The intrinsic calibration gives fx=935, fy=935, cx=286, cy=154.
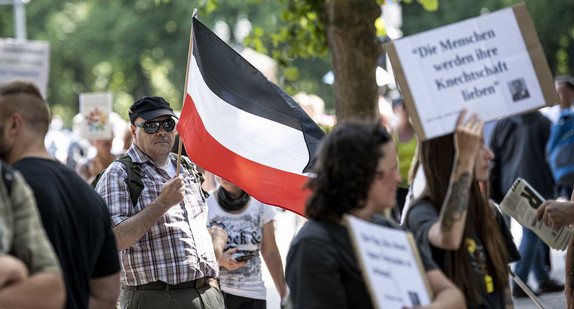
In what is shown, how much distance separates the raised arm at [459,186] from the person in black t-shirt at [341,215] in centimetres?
20

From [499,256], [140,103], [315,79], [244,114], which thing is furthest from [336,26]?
[315,79]

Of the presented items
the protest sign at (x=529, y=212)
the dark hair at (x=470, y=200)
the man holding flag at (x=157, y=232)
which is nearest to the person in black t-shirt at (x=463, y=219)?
the dark hair at (x=470, y=200)

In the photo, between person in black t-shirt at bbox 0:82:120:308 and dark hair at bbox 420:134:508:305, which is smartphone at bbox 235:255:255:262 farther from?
dark hair at bbox 420:134:508:305

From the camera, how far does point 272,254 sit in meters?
6.80

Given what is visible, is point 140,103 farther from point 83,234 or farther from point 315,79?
point 315,79

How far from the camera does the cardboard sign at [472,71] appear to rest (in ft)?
11.9

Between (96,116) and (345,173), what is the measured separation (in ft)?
24.2

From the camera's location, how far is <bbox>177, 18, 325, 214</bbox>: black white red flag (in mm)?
5949

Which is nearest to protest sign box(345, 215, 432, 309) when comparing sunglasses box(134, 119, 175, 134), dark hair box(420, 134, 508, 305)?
dark hair box(420, 134, 508, 305)

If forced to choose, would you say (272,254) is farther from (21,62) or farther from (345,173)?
(21,62)

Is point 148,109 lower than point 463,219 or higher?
higher

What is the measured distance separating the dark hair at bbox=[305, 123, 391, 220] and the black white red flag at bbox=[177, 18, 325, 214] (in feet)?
8.26

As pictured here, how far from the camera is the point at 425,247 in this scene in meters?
3.73

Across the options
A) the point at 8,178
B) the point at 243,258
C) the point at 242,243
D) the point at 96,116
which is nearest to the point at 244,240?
the point at 242,243
